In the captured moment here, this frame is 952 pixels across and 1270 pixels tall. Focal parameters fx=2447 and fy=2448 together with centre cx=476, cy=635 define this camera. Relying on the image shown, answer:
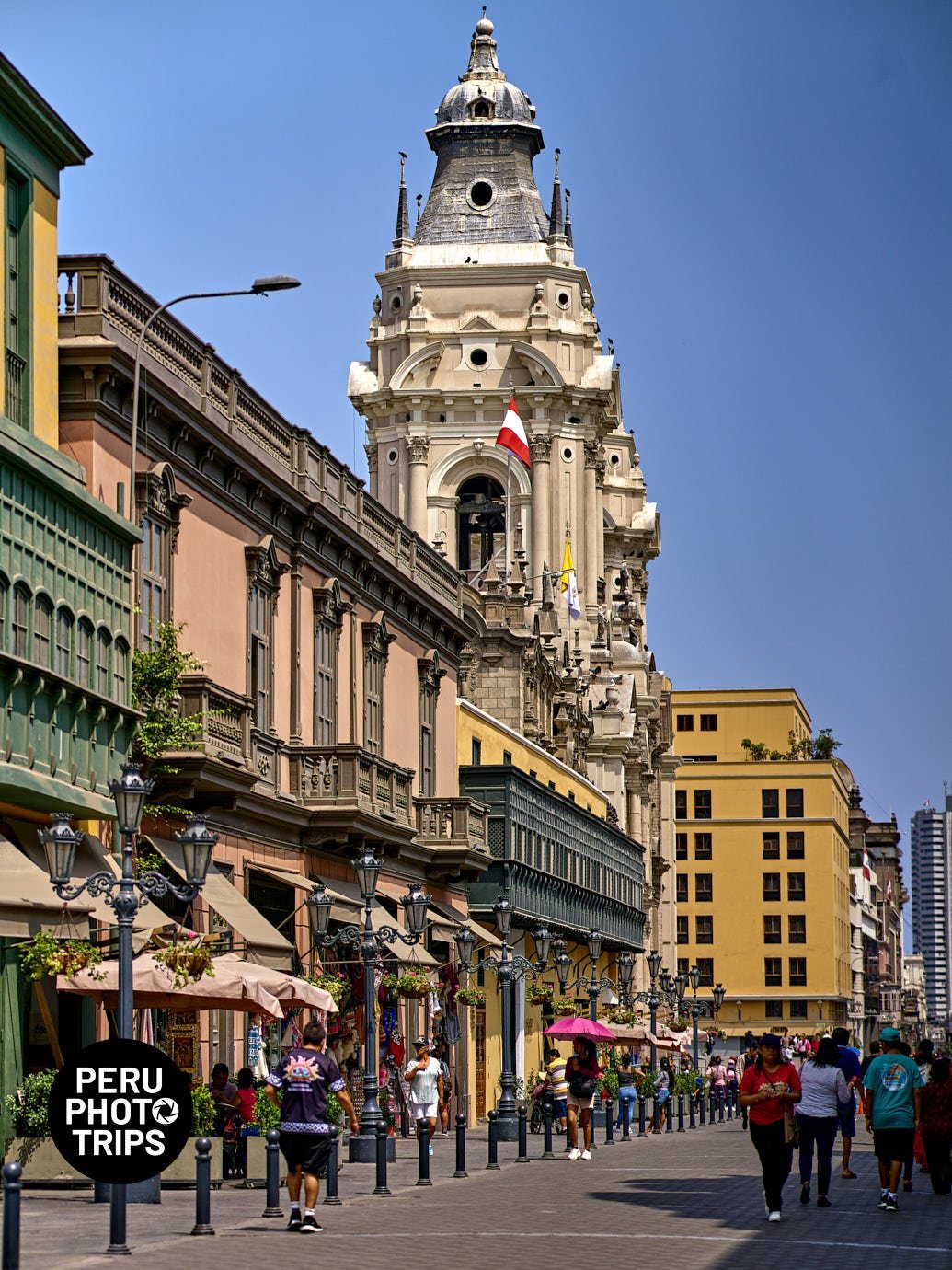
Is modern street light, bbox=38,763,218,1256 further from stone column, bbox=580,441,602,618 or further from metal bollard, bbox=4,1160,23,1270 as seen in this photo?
stone column, bbox=580,441,602,618

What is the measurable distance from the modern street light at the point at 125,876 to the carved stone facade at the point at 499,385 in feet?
259

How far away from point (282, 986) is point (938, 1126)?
7.67 metres

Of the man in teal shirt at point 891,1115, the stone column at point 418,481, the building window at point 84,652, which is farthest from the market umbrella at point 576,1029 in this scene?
the stone column at point 418,481

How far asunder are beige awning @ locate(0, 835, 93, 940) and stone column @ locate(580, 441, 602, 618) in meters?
81.1

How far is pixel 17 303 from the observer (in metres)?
29.2

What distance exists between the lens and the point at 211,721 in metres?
33.8

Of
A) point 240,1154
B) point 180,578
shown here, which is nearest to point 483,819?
point 180,578

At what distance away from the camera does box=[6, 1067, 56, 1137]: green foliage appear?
26.3 meters

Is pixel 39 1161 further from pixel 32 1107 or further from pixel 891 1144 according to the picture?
pixel 891 1144

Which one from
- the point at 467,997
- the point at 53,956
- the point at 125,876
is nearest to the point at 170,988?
the point at 53,956

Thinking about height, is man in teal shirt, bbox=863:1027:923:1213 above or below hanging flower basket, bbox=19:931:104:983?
below

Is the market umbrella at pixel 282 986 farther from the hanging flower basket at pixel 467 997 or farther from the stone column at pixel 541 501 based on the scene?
the stone column at pixel 541 501

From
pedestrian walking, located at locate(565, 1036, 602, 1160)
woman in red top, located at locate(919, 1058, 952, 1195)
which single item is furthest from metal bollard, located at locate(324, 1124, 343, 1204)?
pedestrian walking, located at locate(565, 1036, 602, 1160)

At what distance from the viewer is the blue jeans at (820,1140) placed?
82.7 ft
